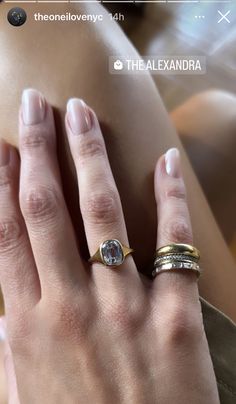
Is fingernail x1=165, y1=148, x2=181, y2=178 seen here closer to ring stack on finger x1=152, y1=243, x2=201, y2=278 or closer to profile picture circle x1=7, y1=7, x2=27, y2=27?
ring stack on finger x1=152, y1=243, x2=201, y2=278

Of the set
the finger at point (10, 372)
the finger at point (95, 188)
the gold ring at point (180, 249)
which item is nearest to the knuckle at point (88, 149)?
the finger at point (95, 188)

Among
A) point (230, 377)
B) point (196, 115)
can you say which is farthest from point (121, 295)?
point (196, 115)

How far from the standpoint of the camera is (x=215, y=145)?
58 centimetres

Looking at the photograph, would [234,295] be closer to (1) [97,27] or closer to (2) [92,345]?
(2) [92,345]

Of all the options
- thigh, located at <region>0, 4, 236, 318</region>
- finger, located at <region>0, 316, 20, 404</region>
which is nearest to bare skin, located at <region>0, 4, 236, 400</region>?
thigh, located at <region>0, 4, 236, 318</region>

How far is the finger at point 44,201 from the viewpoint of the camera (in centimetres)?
46

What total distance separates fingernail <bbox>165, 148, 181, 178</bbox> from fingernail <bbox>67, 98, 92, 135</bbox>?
0.28 feet

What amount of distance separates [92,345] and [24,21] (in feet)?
1.05

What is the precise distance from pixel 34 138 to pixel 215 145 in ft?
0.73

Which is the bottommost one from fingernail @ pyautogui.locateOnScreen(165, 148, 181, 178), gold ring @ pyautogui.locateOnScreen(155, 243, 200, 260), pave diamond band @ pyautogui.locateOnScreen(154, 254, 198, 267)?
pave diamond band @ pyautogui.locateOnScreen(154, 254, 198, 267)

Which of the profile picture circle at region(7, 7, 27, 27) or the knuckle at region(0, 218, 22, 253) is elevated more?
the profile picture circle at region(7, 7, 27, 27)

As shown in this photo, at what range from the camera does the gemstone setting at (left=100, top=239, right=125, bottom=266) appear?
445mm

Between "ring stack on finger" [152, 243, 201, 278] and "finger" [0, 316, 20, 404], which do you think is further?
"finger" [0, 316, 20, 404]
